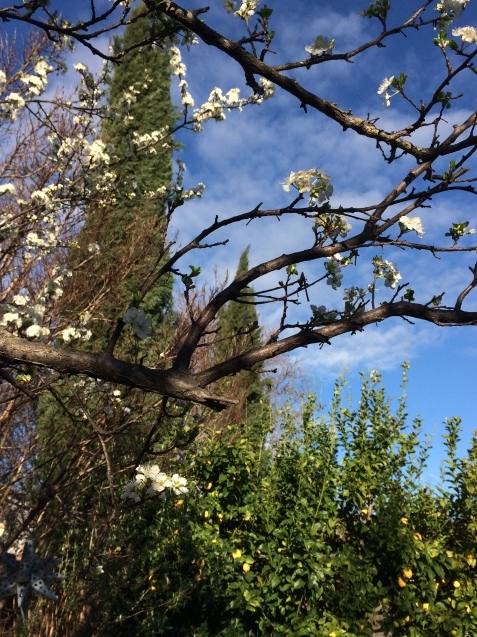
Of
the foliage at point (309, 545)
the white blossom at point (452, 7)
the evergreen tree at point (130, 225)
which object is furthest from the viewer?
the evergreen tree at point (130, 225)

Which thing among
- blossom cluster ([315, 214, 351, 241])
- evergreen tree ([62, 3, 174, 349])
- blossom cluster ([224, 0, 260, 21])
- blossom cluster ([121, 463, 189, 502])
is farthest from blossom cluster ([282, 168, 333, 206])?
evergreen tree ([62, 3, 174, 349])

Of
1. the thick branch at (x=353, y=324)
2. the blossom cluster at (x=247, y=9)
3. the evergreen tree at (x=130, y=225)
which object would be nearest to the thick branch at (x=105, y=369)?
the thick branch at (x=353, y=324)

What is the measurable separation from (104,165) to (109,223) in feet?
12.3

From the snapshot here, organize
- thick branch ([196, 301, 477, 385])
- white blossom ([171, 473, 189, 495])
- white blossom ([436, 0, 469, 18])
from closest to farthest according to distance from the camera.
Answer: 1. thick branch ([196, 301, 477, 385])
2. white blossom ([436, 0, 469, 18])
3. white blossom ([171, 473, 189, 495])

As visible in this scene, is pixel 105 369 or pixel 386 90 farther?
pixel 386 90

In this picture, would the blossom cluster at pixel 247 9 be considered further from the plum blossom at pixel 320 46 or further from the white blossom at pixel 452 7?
the white blossom at pixel 452 7

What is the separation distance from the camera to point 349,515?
462 cm

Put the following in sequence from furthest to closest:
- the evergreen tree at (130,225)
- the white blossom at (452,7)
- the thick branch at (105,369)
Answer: the evergreen tree at (130,225) < the white blossom at (452,7) < the thick branch at (105,369)

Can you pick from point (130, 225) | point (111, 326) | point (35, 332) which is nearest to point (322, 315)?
point (35, 332)

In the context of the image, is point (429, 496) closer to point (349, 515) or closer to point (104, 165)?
point (349, 515)

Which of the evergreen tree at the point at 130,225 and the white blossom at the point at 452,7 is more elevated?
the evergreen tree at the point at 130,225

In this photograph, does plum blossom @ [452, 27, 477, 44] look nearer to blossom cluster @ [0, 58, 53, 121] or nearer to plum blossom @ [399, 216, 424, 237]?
plum blossom @ [399, 216, 424, 237]

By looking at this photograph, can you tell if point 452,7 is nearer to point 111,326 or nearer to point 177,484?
point 177,484

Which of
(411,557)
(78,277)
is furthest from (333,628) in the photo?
(78,277)
